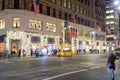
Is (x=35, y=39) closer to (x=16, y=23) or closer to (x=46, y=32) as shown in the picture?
(x=46, y=32)

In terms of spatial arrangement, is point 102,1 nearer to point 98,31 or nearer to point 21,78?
point 98,31

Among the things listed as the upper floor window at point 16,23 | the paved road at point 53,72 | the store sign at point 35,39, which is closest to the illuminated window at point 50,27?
the store sign at point 35,39

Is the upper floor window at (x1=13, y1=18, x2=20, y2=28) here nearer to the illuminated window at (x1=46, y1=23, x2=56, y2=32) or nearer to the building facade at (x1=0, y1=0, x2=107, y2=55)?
the building facade at (x1=0, y1=0, x2=107, y2=55)

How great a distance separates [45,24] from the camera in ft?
192

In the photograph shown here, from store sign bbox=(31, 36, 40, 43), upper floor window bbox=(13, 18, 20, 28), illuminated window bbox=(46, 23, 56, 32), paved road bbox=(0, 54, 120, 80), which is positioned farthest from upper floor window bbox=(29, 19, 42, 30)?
paved road bbox=(0, 54, 120, 80)

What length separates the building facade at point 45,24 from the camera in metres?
50.8

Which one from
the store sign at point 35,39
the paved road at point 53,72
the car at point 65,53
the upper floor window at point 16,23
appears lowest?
the paved road at point 53,72

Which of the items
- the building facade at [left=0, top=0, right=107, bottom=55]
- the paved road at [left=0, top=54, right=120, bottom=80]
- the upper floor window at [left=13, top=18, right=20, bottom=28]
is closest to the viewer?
the paved road at [left=0, top=54, right=120, bottom=80]

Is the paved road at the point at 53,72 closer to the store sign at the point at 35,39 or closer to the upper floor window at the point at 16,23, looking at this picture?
the upper floor window at the point at 16,23

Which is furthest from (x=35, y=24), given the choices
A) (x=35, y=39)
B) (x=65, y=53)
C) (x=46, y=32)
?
(x=65, y=53)

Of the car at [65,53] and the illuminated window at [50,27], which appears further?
the illuminated window at [50,27]

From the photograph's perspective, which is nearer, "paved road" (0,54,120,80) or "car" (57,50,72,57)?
"paved road" (0,54,120,80)

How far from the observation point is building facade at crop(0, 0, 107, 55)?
50844mm

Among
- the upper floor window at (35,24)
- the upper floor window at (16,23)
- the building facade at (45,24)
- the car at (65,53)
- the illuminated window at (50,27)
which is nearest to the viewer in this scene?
the building facade at (45,24)
